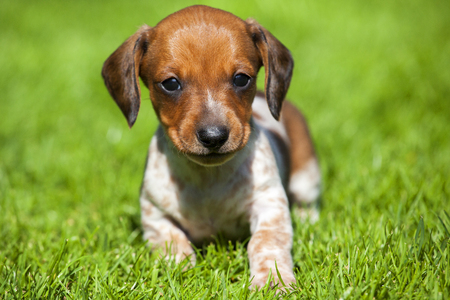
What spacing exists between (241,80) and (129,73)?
923 millimetres

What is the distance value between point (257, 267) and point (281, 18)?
28.4 ft

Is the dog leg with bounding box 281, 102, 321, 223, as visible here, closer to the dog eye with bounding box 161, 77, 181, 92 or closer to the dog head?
the dog head

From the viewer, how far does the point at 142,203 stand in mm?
4082

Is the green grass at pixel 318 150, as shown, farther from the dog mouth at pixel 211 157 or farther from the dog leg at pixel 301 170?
the dog mouth at pixel 211 157

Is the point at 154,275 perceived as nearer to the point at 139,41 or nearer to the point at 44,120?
the point at 139,41

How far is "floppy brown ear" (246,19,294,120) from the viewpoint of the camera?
12.5 ft

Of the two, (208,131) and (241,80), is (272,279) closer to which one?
(208,131)

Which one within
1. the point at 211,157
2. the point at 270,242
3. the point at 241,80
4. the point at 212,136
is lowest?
the point at 270,242

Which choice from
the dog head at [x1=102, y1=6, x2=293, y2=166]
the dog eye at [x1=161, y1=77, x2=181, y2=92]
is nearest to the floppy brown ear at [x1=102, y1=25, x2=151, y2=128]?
the dog head at [x1=102, y1=6, x2=293, y2=166]

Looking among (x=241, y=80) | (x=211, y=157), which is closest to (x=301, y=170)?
(x=241, y=80)

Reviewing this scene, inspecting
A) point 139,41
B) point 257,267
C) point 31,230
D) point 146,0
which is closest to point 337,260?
point 257,267

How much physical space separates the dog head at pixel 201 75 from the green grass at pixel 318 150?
40.9 inches

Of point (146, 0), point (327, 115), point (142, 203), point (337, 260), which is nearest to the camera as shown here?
point (337, 260)

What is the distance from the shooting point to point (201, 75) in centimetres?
340
